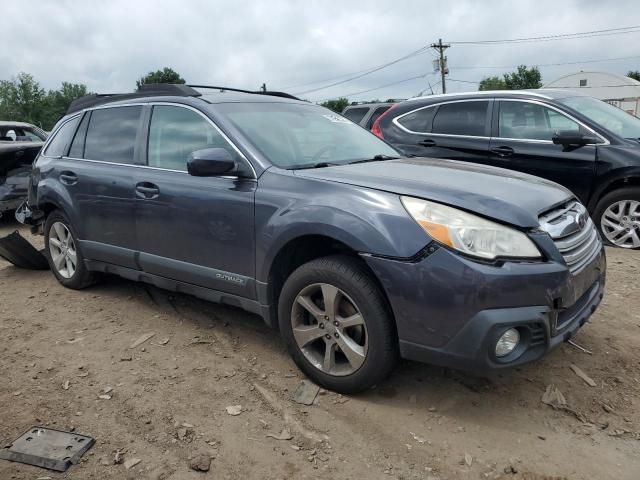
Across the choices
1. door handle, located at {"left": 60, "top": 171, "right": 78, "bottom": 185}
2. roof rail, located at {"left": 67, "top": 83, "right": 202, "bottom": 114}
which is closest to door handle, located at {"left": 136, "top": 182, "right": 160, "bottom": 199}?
roof rail, located at {"left": 67, "top": 83, "right": 202, "bottom": 114}

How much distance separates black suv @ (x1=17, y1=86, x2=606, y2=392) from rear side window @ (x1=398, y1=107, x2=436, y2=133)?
115 inches

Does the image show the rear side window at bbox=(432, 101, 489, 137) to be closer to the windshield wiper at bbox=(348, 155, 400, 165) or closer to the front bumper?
the windshield wiper at bbox=(348, 155, 400, 165)

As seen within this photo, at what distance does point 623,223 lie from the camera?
226 inches

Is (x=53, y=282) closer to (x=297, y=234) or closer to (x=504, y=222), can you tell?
(x=297, y=234)

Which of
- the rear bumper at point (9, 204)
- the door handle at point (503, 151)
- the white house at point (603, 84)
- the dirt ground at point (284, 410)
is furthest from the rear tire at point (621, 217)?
the white house at point (603, 84)

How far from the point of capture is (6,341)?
401 centimetres

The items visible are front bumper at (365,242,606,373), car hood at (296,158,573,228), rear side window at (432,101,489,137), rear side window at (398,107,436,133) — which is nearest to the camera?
front bumper at (365,242,606,373)

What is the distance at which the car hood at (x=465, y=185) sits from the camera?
2.70 metres

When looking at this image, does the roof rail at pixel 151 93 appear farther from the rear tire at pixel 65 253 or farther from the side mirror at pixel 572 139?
the side mirror at pixel 572 139

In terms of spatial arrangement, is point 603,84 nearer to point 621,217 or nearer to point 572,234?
point 621,217

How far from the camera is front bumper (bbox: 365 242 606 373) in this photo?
8.16 feet

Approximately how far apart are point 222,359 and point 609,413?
7.46 feet

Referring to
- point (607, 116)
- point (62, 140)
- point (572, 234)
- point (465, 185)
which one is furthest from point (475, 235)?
point (607, 116)

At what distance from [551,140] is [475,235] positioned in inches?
162
